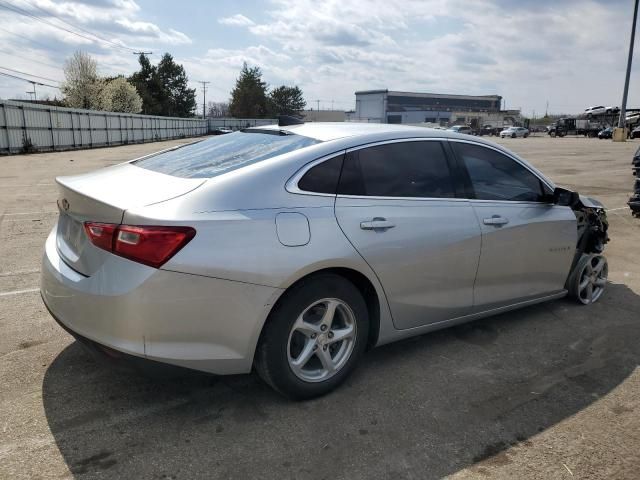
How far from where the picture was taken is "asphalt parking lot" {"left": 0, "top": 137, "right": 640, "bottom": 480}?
2596 millimetres

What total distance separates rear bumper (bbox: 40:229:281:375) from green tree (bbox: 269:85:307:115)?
112 meters

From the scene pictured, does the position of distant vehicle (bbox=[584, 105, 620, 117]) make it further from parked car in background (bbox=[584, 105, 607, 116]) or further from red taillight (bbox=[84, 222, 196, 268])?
red taillight (bbox=[84, 222, 196, 268])

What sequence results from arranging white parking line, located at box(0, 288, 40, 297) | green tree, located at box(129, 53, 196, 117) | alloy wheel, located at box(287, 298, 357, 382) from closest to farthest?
alloy wheel, located at box(287, 298, 357, 382) → white parking line, located at box(0, 288, 40, 297) → green tree, located at box(129, 53, 196, 117)

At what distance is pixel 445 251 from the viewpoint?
11.6ft

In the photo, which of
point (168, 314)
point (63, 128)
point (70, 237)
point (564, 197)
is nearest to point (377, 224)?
point (168, 314)

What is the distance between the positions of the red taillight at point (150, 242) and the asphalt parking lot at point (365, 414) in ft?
2.35

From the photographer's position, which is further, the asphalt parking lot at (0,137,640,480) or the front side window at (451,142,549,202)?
the front side window at (451,142,549,202)

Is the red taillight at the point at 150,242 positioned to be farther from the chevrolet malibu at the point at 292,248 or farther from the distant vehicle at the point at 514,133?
the distant vehicle at the point at 514,133

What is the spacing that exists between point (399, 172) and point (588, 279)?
8.51 feet

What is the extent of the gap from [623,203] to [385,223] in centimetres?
1019

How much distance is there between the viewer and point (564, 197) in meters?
4.39

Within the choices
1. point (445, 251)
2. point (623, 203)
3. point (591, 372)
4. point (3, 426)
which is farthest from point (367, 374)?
point (623, 203)

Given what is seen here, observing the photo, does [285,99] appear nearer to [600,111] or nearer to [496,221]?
[600,111]

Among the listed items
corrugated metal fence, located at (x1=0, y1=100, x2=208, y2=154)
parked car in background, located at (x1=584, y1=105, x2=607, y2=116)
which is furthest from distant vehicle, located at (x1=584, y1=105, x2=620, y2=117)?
corrugated metal fence, located at (x1=0, y1=100, x2=208, y2=154)
